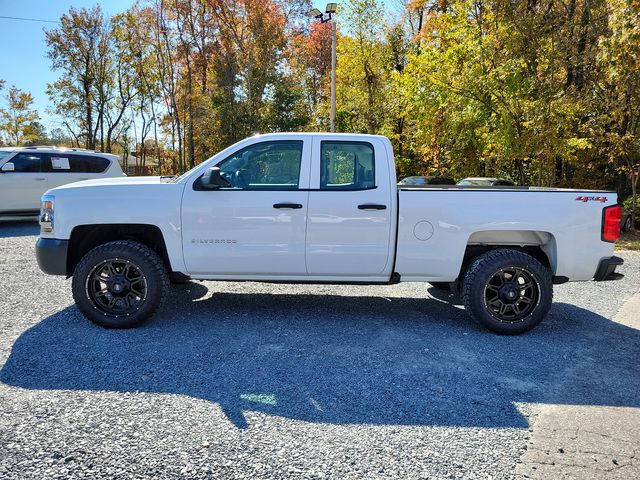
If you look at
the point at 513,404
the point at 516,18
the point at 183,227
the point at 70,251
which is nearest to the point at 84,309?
the point at 70,251

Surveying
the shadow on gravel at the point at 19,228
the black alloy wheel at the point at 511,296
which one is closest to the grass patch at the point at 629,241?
the black alloy wheel at the point at 511,296

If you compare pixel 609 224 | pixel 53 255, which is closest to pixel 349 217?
pixel 609 224

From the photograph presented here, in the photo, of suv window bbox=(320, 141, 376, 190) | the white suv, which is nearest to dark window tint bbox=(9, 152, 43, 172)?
the white suv

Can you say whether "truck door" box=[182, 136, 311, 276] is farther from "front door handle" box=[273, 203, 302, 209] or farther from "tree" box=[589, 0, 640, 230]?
"tree" box=[589, 0, 640, 230]

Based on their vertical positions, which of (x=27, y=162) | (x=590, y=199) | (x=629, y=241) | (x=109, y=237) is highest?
(x=27, y=162)

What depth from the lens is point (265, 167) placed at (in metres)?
4.96

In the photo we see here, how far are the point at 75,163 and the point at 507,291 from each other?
12090mm

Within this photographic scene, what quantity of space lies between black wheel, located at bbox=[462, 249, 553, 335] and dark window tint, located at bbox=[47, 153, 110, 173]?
38.0 feet

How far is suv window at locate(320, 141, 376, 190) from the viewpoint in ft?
16.2

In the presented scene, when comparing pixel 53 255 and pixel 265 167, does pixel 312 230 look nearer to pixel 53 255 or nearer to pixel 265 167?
pixel 265 167

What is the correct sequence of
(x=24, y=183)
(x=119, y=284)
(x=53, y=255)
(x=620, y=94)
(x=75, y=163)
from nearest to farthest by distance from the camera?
(x=53, y=255), (x=119, y=284), (x=24, y=183), (x=75, y=163), (x=620, y=94)

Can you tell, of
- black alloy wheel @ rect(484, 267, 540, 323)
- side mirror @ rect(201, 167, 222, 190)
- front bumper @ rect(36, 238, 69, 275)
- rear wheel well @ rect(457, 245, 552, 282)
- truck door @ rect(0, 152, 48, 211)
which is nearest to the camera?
side mirror @ rect(201, 167, 222, 190)

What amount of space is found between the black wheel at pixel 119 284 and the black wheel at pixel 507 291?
10.4 ft

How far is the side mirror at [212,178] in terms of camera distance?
4.62 meters
